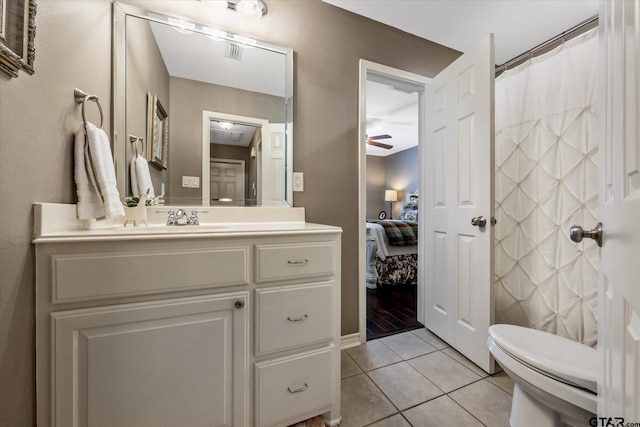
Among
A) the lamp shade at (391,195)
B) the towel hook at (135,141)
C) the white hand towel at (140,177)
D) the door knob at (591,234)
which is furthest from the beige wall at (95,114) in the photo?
the lamp shade at (391,195)

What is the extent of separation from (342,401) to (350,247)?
885 millimetres

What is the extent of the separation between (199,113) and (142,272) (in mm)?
1007

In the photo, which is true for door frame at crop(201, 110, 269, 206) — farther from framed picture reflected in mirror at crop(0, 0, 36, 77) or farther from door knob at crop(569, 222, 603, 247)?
Answer: door knob at crop(569, 222, 603, 247)

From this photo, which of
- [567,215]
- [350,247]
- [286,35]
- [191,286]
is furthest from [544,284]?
[286,35]

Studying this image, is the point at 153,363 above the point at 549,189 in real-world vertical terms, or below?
below

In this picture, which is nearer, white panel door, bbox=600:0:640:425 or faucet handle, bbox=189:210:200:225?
white panel door, bbox=600:0:640:425

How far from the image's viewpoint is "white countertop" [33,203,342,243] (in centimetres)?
80

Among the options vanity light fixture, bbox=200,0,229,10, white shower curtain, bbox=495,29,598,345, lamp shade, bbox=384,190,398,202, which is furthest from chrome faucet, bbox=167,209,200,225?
lamp shade, bbox=384,190,398,202

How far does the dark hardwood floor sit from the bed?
0.12m

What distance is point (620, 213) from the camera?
1.63 ft

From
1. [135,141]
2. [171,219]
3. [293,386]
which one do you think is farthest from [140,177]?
[293,386]

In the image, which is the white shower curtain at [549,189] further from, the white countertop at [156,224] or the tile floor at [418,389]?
the white countertop at [156,224]

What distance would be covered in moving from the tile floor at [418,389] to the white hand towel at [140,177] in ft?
4.93

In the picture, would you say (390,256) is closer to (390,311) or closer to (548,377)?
(390,311)
